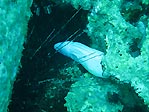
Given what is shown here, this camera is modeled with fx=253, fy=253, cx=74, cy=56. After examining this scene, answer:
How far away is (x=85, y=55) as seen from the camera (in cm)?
312

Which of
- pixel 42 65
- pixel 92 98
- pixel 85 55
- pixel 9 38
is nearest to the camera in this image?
pixel 9 38

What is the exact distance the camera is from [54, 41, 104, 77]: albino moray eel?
2988 mm

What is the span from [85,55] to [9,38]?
1.43m

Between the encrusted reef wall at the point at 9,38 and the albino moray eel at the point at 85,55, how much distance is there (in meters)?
0.92

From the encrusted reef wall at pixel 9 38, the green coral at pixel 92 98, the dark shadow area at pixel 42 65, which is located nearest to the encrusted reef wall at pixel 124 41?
the green coral at pixel 92 98

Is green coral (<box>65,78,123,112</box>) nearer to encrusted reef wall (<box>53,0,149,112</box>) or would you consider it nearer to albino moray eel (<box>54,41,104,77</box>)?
encrusted reef wall (<box>53,0,149,112</box>)

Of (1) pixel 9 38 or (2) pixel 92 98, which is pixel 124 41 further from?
(1) pixel 9 38

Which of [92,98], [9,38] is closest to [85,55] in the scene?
[92,98]

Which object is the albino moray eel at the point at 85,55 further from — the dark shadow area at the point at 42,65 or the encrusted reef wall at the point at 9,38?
the encrusted reef wall at the point at 9,38

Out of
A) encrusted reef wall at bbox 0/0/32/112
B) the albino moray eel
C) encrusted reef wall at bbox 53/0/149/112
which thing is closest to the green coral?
encrusted reef wall at bbox 53/0/149/112

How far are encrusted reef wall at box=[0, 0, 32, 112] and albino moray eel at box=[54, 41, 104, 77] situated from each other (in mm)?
918

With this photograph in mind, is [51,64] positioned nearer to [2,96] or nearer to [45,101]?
[45,101]

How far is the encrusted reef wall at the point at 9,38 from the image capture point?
176cm

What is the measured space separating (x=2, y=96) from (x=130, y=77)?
1225mm
